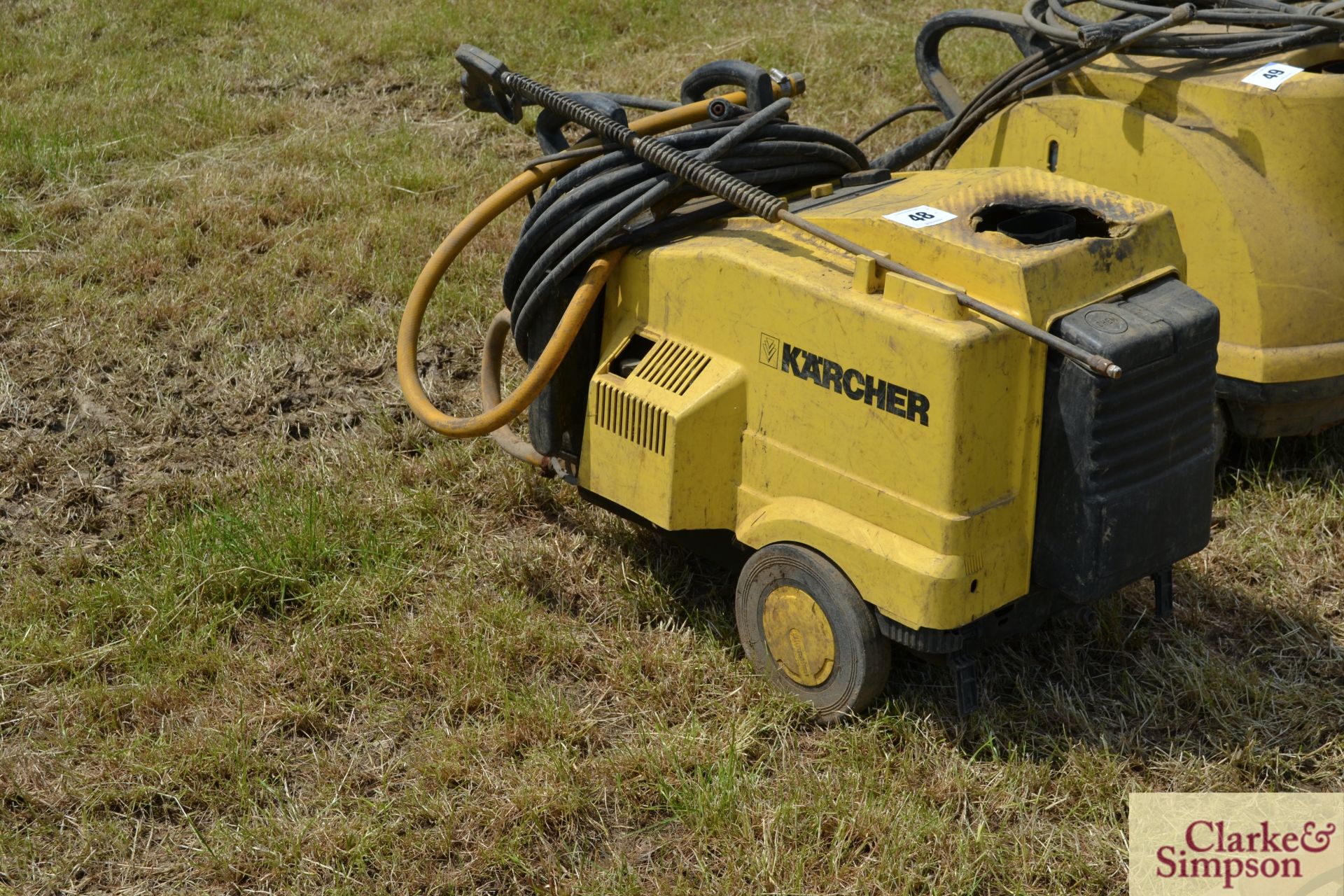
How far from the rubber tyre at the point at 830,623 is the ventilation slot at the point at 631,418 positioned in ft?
1.02

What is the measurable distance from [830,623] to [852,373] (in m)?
0.50

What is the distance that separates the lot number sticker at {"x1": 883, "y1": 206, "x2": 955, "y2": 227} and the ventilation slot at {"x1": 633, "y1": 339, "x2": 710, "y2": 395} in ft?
1.52

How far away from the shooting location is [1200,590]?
3295 millimetres

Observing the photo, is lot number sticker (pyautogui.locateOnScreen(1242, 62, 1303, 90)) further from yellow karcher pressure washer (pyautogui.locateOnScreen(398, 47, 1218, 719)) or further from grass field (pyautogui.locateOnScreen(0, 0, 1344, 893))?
grass field (pyautogui.locateOnScreen(0, 0, 1344, 893))

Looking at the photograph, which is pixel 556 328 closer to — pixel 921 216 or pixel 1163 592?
pixel 921 216

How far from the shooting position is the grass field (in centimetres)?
264

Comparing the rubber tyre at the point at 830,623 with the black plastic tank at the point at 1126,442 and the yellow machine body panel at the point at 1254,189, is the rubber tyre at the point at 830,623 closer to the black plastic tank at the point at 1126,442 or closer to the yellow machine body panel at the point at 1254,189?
the black plastic tank at the point at 1126,442

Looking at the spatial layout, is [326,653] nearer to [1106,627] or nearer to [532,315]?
[532,315]

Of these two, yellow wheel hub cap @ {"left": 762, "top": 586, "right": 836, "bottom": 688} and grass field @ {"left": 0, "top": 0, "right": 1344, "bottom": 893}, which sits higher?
yellow wheel hub cap @ {"left": 762, "top": 586, "right": 836, "bottom": 688}

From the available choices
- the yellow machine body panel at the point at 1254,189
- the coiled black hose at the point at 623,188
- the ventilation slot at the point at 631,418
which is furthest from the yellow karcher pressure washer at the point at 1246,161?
the ventilation slot at the point at 631,418

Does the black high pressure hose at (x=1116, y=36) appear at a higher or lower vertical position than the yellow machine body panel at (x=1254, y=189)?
higher

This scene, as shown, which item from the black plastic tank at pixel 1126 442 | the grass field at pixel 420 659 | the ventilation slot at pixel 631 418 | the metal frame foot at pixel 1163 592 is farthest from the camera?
the metal frame foot at pixel 1163 592

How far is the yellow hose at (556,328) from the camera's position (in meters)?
2.95

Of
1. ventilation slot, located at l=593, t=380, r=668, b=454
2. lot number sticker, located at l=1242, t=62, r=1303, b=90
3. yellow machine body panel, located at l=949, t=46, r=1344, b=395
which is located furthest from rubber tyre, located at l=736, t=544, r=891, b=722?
lot number sticker, located at l=1242, t=62, r=1303, b=90
